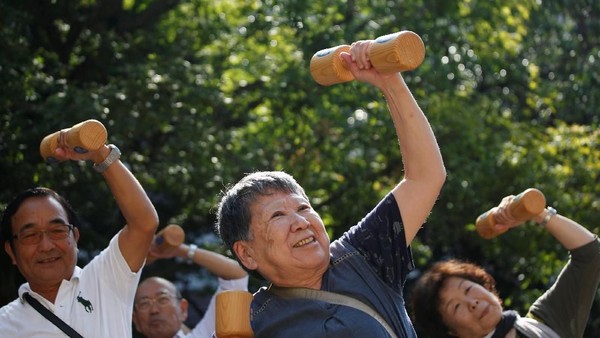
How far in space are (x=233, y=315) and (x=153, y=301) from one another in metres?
2.21

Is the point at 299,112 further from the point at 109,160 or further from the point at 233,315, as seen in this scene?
the point at 233,315

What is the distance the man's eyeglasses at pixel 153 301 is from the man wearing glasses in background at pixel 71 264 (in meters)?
1.20

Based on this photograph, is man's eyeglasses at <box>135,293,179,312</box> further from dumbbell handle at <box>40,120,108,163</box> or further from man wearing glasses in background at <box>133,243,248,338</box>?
dumbbell handle at <box>40,120,108,163</box>

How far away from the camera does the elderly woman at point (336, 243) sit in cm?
269

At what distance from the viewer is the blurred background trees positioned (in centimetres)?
659

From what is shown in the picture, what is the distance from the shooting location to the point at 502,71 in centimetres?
866

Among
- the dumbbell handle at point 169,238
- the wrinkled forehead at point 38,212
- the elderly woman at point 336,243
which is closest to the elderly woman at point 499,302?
Answer: the dumbbell handle at point 169,238

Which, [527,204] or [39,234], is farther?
[527,204]

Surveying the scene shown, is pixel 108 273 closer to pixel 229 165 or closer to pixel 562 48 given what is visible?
pixel 229 165

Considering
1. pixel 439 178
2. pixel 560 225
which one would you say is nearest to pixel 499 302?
pixel 560 225

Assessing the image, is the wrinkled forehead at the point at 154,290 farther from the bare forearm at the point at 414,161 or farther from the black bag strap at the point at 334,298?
the bare forearm at the point at 414,161

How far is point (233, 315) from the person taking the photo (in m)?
2.76

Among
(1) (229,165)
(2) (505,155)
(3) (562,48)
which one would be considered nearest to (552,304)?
(1) (229,165)

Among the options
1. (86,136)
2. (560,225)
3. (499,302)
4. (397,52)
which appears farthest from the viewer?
(499,302)
